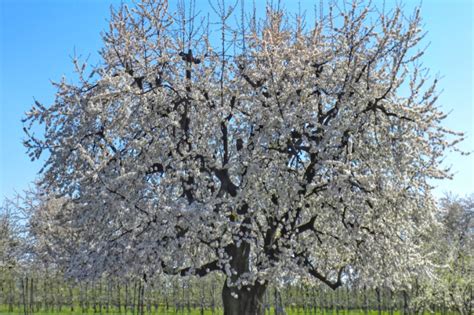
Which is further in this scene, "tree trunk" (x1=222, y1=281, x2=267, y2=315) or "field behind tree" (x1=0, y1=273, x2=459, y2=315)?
"field behind tree" (x1=0, y1=273, x2=459, y2=315)

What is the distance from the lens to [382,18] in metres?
15.0

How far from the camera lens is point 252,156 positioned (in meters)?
14.4

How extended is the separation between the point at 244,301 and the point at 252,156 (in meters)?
4.48

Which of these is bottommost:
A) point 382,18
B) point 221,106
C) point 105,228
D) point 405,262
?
Result: point 405,262

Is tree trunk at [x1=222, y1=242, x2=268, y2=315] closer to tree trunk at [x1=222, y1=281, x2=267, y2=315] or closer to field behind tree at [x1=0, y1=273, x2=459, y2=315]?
tree trunk at [x1=222, y1=281, x2=267, y2=315]

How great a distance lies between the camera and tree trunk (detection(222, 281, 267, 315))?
15.8 metres

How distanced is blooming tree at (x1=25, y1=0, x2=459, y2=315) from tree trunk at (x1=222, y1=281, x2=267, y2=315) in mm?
44

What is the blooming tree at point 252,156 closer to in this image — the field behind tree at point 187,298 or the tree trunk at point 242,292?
the tree trunk at point 242,292

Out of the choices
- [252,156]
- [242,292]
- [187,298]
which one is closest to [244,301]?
[242,292]

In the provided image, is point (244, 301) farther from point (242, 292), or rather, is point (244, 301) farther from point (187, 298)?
point (187, 298)

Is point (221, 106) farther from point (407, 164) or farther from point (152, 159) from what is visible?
point (407, 164)

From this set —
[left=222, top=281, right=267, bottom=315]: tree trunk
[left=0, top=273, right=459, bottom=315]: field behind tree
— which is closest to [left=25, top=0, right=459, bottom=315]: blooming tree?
[left=222, top=281, right=267, bottom=315]: tree trunk

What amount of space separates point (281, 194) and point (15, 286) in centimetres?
4333

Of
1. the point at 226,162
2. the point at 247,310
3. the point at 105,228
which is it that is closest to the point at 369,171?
the point at 226,162
